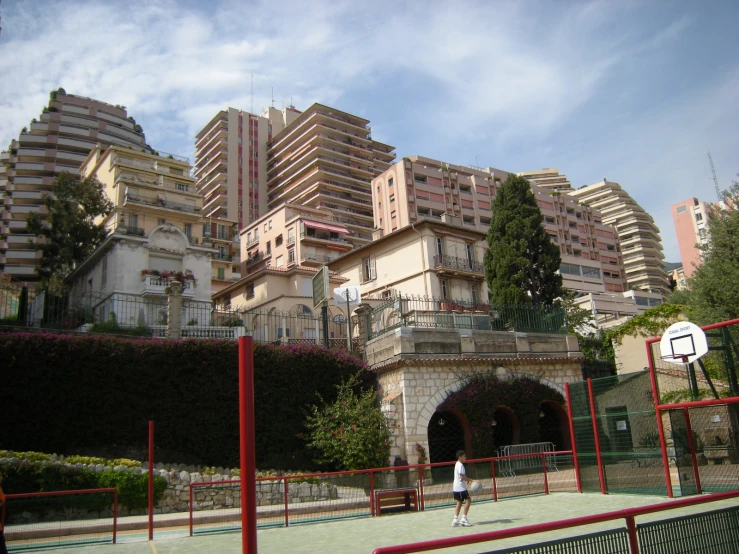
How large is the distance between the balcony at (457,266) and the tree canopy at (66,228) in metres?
22.1

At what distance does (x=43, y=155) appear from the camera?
70.6 m

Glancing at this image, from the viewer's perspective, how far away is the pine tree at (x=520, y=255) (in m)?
32.2

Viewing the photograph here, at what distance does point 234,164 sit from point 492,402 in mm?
75521

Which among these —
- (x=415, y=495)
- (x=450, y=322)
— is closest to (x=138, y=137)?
(x=450, y=322)

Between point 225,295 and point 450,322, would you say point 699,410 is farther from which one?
point 225,295

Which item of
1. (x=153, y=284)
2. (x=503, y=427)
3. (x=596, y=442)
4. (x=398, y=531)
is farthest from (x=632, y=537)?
(x=153, y=284)

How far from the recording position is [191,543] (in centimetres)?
1071

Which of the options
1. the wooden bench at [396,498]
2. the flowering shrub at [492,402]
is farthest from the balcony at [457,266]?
the wooden bench at [396,498]

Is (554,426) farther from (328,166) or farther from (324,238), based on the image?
(328,166)

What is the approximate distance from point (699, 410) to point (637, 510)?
10553 millimetres

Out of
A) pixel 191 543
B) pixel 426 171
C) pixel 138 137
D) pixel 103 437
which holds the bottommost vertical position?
pixel 191 543

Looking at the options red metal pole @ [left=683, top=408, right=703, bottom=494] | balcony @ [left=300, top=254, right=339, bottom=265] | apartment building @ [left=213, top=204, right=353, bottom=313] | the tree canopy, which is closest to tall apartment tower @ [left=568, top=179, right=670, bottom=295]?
apartment building @ [left=213, top=204, right=353, bottom=313]

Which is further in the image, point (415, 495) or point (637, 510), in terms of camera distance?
point (415, 495)

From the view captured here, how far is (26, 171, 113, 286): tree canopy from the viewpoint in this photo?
36.3 meters
